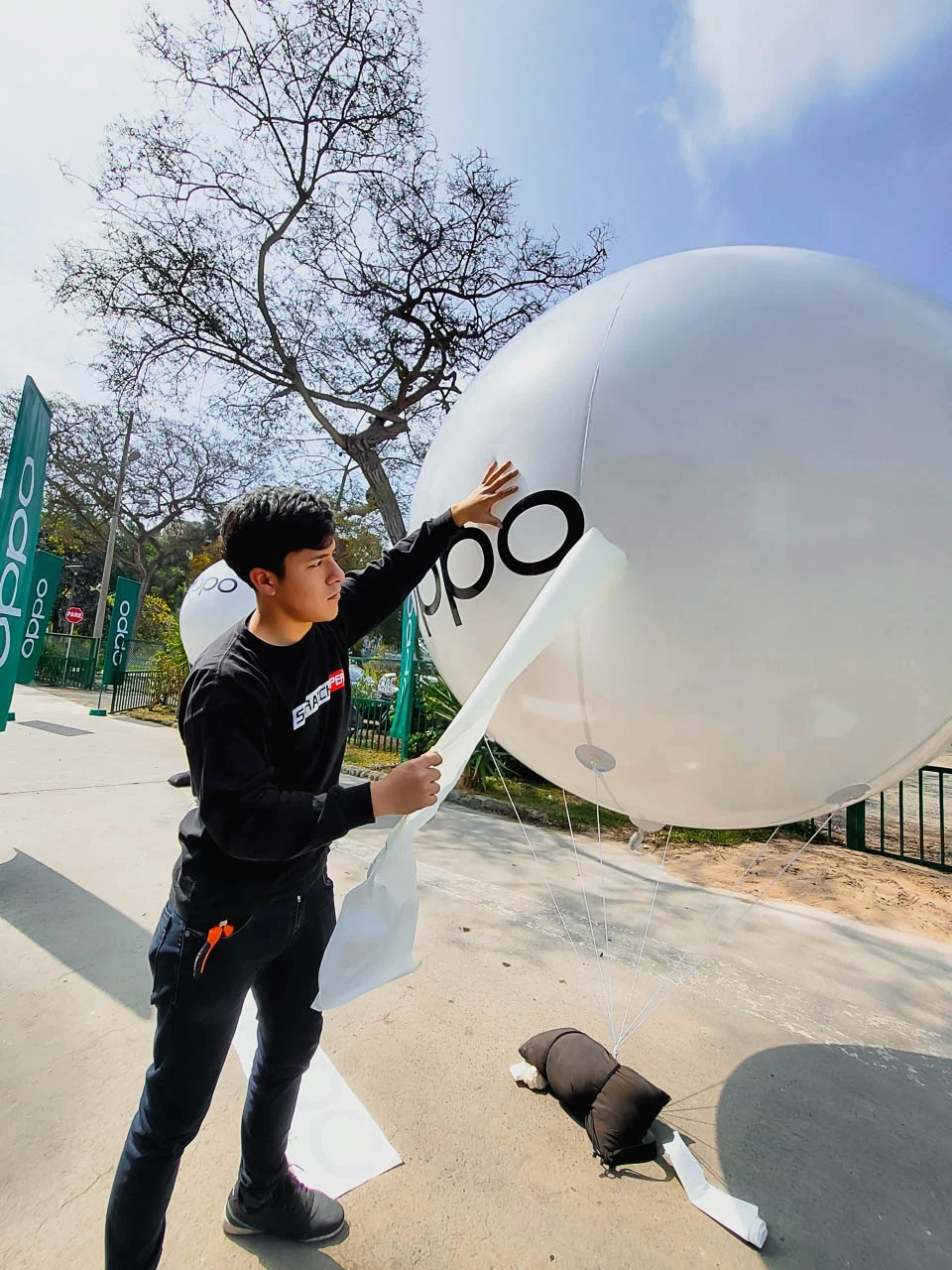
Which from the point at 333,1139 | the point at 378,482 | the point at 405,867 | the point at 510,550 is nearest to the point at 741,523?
the point at 510,550

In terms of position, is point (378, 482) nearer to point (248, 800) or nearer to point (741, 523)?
point (741, 523)

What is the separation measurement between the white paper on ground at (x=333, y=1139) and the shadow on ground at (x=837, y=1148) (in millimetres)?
949

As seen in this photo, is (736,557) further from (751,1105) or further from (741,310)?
(751,1105)

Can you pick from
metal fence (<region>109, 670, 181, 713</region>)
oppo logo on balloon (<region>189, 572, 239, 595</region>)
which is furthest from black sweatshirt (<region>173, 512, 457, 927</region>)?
metal fence (<region>109, 670, 181, 713</region>)

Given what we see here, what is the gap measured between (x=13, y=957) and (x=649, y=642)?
10.0 ft

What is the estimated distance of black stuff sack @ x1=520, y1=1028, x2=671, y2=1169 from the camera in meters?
1.84

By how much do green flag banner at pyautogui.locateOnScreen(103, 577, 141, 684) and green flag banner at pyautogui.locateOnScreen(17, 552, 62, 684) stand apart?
3.09 meters

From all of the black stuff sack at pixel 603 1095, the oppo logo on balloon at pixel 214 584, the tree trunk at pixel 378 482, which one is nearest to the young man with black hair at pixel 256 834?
the black stuff sack at pixel 603 1095

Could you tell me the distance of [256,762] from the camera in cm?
115

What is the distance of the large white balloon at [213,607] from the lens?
15.7 feet

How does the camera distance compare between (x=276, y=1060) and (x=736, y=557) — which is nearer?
(x=736, y=557)

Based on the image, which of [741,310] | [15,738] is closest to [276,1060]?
[741,310]

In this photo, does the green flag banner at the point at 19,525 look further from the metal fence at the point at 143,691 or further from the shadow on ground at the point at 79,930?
the metal fence at the point at 143,691

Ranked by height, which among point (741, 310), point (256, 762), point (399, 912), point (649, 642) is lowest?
point (399, 912)
